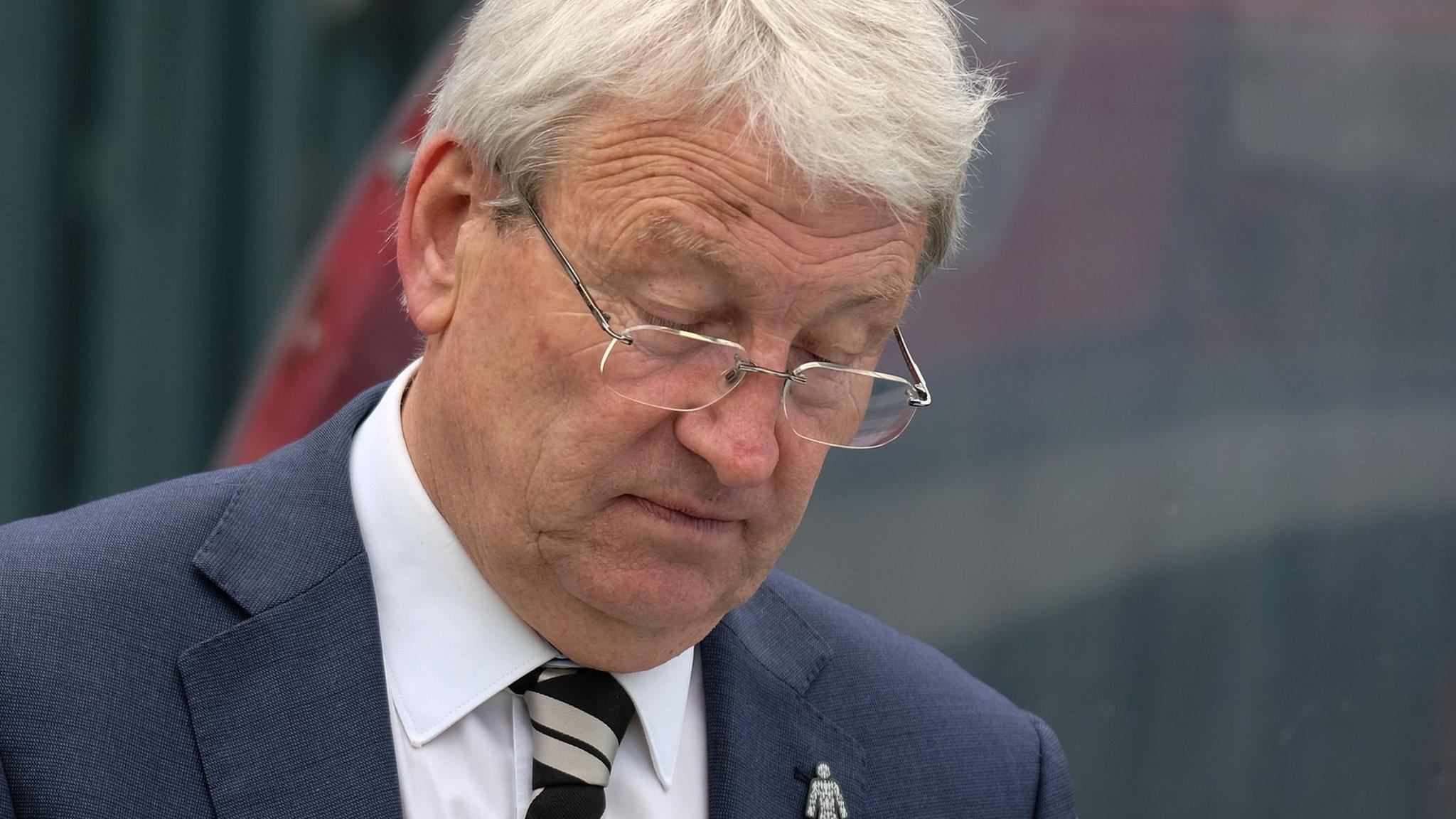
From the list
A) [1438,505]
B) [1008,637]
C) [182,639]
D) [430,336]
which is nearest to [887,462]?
[1008,637]

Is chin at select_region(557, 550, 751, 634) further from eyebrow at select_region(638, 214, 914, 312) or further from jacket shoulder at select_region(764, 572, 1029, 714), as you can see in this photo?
jacket shoulder at select_region(764, 572, 1029, 714)

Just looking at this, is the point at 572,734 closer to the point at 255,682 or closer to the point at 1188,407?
the point at 255,682

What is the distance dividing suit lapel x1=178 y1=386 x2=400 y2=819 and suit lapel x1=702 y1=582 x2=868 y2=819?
448 mm

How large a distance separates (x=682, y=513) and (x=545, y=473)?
0.51ft

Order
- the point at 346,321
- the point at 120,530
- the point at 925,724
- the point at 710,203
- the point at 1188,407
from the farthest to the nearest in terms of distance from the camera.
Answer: the point at 346,321
the point at 1188,407
the point at 925,724
the point at 120,530
the point at 710,203

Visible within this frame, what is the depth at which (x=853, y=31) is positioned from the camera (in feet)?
5.55

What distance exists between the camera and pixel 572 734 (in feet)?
5.77

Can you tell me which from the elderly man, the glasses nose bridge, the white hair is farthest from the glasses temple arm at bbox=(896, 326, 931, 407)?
the glasses nose bridge

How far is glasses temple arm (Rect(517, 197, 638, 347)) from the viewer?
1.62m

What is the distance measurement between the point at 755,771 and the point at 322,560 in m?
0.60

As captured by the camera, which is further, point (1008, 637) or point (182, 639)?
point (1008, 637)

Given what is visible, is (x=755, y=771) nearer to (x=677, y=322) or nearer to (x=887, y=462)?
(x=677, y=322)

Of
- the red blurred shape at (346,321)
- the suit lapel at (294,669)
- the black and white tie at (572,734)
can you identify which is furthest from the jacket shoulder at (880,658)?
the red blurred shape at (346,321)

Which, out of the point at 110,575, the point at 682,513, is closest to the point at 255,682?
the point at 110,575
